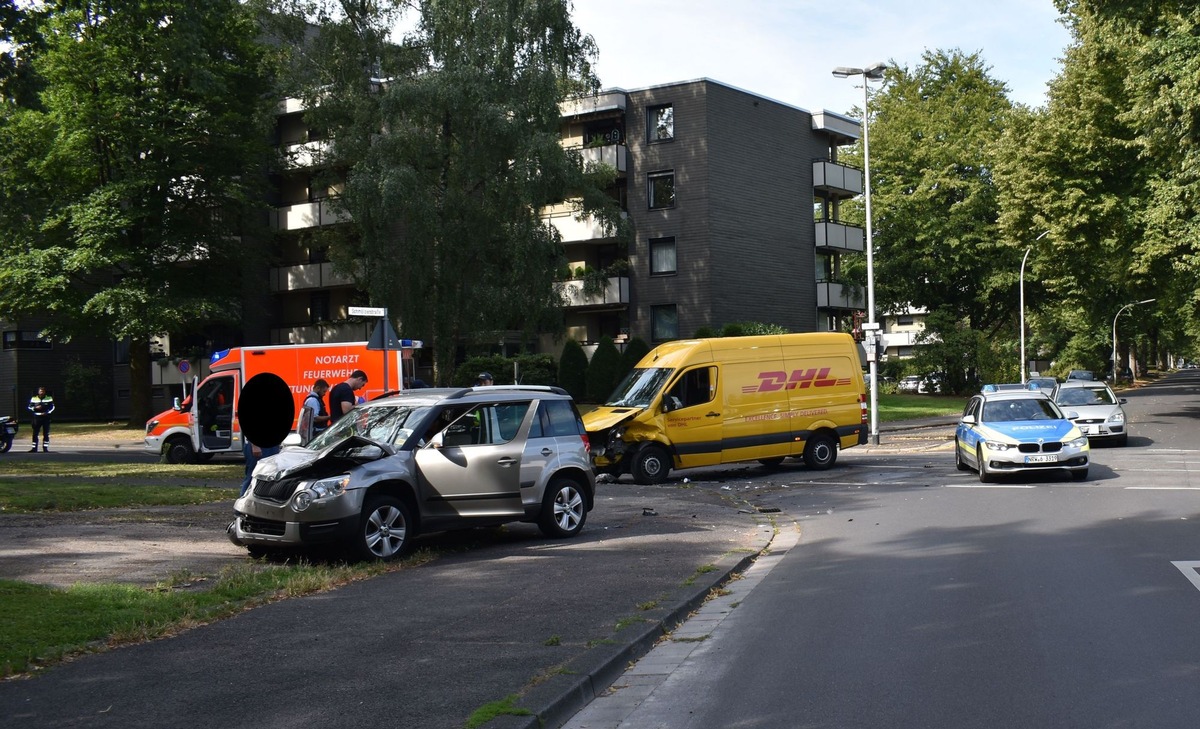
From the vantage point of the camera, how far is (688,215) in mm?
45656

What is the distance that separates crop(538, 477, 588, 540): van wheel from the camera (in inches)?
488

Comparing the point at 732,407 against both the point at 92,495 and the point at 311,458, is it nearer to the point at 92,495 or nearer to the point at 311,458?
the point at 92,495

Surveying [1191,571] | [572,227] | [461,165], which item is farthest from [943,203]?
[1191,571]

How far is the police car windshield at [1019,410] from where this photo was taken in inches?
765

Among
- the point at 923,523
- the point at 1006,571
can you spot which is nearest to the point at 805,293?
the point at 923,523

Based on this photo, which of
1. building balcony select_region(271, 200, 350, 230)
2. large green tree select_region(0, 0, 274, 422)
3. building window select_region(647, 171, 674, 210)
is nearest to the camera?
large green tree select_region(0, 0, 274, 422)

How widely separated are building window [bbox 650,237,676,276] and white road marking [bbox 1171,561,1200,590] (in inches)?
1438

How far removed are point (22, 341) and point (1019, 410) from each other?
47.8 m

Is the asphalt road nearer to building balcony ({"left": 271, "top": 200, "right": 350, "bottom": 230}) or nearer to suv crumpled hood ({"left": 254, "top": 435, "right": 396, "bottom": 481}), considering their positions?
suv crumpled hood ({"left": 254, "top": 435, "right": 396, "bottom": 481})

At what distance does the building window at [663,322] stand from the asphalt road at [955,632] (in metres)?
31.4

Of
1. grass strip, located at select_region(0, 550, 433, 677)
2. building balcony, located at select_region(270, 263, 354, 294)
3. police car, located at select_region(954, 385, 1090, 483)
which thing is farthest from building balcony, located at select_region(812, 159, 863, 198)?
grass strip, located at select_region(0, 550, 433, 677)

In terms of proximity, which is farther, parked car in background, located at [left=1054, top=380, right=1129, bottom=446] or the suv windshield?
parked car in background, located at [left=1054, top=380, right=1129, bottom=446]

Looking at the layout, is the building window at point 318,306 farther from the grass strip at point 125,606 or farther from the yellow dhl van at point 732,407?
the grass strip at point 125,606

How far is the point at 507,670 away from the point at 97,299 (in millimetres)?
36406
